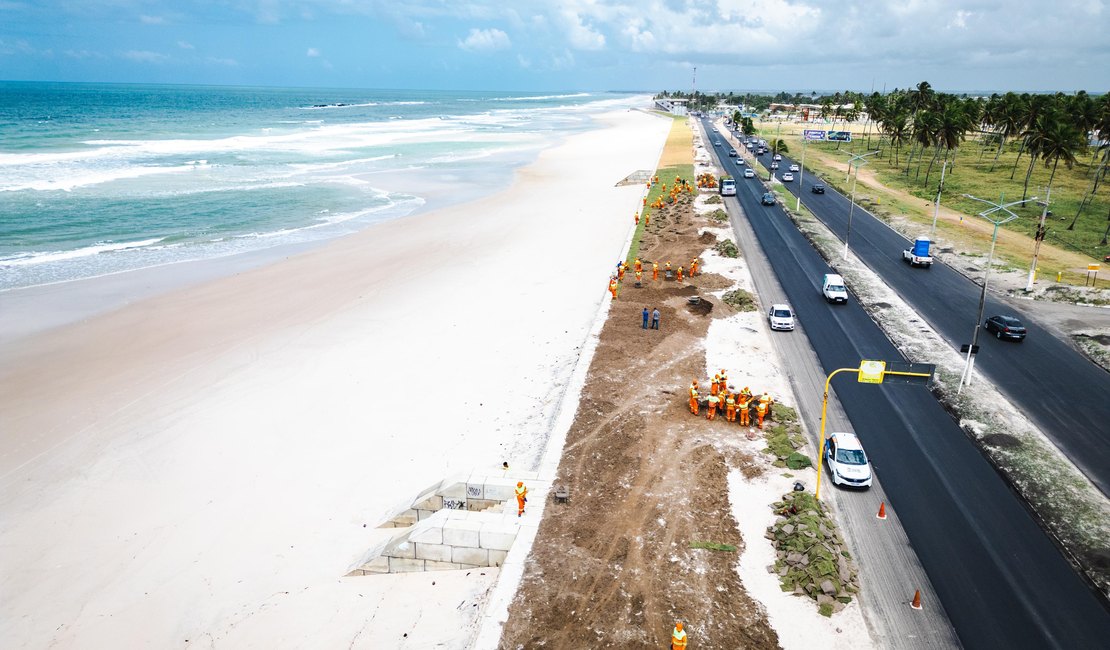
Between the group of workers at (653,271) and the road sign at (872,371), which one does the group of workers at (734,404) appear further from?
the group of workers at (653,271)

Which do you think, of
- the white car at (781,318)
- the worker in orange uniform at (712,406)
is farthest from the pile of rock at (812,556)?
the white car at (781,318)

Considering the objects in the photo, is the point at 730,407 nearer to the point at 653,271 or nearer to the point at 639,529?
the point at 639,529

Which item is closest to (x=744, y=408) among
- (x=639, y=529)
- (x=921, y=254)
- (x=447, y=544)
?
(x=639, y=529)

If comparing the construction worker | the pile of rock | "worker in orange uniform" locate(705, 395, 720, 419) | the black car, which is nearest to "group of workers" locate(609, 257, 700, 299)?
"worker in orange uniform" locate(705, 395, 720, 419)

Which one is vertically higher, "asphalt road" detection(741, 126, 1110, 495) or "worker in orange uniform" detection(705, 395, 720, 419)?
"worker in orange uniform" detection(705, 395, 720, 419)

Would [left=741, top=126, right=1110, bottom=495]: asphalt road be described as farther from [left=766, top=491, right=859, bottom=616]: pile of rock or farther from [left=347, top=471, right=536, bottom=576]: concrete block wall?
[left=347, top=471, right=536, bottom=576]: concrete block wall

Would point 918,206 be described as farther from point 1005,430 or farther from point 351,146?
point 351,146

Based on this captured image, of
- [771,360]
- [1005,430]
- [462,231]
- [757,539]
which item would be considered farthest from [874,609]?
[462,231]
